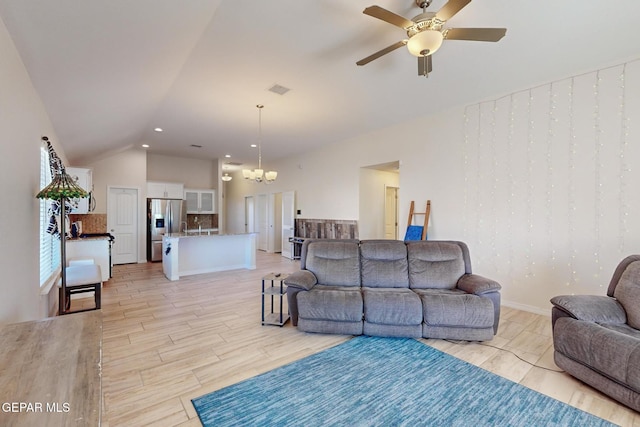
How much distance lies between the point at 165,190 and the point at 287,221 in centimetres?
361

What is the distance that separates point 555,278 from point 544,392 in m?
2.04

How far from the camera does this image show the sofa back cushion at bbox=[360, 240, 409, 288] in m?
3.38

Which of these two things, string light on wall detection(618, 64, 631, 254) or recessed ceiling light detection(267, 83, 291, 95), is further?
recessed ceiling light detection(267, 83, 291, 95)

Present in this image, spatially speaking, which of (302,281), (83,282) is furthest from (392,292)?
(83,282)

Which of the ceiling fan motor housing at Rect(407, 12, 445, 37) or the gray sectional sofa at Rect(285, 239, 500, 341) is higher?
the ceiling fan motor housing at Rect(407, 12, 445, 37)

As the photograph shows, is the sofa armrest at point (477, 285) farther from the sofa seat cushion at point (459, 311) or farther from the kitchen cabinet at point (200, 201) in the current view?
the kitchen cabinet at point (200, 201)

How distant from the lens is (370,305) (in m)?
2.88

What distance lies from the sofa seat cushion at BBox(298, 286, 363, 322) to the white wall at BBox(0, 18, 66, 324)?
223cm

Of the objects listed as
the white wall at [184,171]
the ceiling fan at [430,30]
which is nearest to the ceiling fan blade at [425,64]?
the ceiling fan at [430,30]

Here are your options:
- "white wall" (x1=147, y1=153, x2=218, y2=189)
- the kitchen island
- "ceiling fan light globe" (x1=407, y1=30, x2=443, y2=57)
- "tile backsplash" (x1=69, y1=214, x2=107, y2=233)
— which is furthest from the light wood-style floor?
"white wall" (x1=147, y1=153, x2=218, y2=189)

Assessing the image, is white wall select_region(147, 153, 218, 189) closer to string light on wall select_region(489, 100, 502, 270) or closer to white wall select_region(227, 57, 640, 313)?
white wall select_region(227, 57, 640, 313)

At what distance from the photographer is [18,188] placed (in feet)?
6.61

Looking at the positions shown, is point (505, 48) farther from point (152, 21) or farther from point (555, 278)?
point (152, 21)

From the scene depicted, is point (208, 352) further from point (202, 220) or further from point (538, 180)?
point (202, 220)
